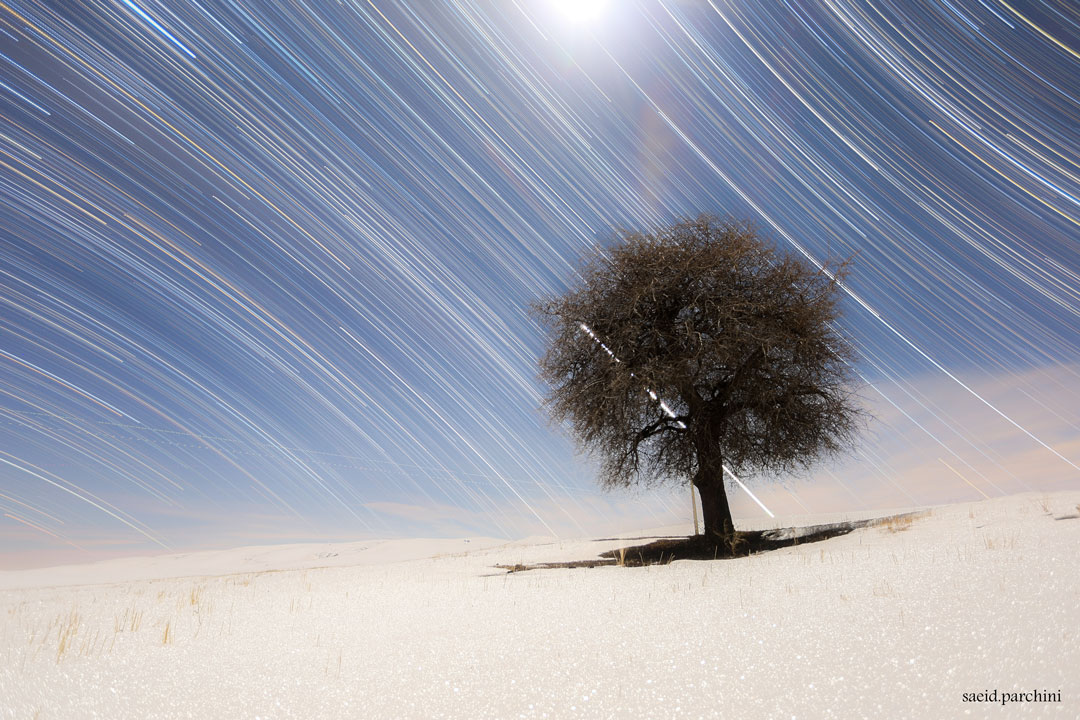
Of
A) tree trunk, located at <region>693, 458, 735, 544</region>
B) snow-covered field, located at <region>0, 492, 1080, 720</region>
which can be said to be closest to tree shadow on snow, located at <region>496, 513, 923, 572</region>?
tree trunk, located at <region>693, 458, 735, 544</region>

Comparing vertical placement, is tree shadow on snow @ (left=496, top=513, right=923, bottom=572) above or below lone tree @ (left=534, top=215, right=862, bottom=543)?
below

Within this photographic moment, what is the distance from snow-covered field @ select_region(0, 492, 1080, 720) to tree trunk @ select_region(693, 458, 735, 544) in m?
3.90

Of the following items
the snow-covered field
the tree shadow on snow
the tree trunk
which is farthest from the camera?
the tree trunk

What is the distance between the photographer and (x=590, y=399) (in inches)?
490

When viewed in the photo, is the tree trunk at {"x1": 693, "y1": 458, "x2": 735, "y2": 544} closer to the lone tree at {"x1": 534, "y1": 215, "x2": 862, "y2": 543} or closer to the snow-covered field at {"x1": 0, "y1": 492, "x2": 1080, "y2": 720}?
the lone tree at {"x1": 534, "y1": 215, "x2": 862, "y2": 543}

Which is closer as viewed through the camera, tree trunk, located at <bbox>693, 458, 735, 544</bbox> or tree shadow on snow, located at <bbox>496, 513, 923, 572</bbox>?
tree shadow on snow, located at <bbox>496, 513, 923, 572</bbox>

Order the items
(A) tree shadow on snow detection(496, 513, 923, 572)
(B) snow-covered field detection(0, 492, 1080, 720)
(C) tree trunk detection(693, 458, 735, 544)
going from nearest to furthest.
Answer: (B) snow-covered field detection(0, 492, 1080, 720) → (A) tree shadow on snow detection(496, 513, 923, 572) → (C) tree trunk detection(693, 458, 735, 544)

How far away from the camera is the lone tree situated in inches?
471

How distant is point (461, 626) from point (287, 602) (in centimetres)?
403

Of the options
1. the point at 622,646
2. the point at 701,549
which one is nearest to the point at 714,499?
the point at 701,549

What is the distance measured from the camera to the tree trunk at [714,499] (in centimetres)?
1245

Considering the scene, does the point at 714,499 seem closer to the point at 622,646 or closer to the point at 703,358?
the point at 703,358

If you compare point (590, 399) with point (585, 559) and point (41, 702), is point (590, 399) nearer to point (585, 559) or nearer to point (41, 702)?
point (585, 559)

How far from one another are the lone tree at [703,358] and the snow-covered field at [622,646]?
4.31 metres
